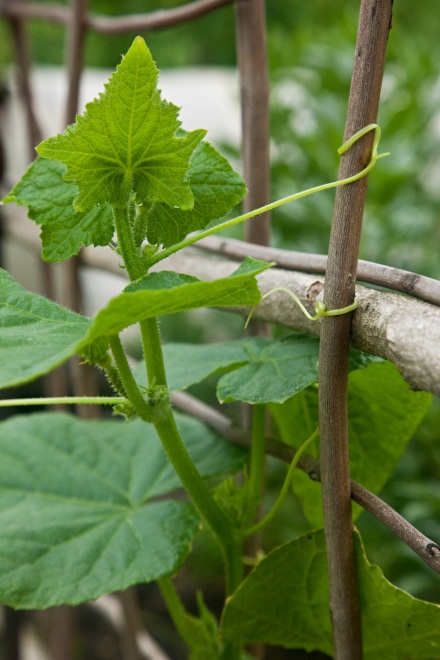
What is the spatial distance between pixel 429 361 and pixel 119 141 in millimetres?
131

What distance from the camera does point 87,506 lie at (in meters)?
0.40

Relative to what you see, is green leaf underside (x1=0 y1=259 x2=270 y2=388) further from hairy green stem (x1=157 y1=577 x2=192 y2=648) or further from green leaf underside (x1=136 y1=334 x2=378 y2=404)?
hairy green stem (x1=157 y1=577 x2=192 y2=648)

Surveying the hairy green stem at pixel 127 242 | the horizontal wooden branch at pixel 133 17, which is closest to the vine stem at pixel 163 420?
the hairy green stem at pixel 127 242

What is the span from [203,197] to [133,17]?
0.43 metres

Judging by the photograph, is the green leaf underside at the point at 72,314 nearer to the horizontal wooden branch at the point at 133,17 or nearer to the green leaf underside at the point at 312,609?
the green leaf underside at the point at 312,609

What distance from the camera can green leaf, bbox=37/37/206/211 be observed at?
24 cm

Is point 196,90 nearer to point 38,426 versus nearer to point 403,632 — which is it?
point 38,426

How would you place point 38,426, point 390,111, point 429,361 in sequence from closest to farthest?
point 429,361 < point 38,426 < point 390,111

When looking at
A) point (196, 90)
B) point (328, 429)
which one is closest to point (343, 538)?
point (328, 429)

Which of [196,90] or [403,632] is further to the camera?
[196,90]

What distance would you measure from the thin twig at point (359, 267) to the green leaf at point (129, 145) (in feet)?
0.25

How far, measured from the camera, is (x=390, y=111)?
1.16 meters

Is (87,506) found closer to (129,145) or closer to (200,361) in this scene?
(200,361)

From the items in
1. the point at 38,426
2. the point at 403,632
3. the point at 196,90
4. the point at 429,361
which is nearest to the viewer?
the point at 429,361
